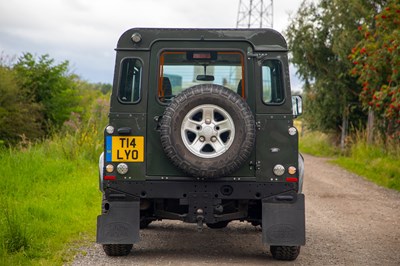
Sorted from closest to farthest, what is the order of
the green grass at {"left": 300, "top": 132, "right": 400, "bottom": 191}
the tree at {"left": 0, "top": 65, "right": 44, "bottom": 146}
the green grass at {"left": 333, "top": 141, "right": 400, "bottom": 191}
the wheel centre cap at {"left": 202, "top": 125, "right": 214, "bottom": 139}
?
the wheel centre cap at {"left": 202, "top": 125, "right": 214, "bottom": 139} < the green grass at {"left": 333, "top": 141, "right": 400, "bottom": 191} < the green grass at {"left": 300, "top": 132, "right": 400, "bottom": 191} < the tree at {"left": 0, "top": 65, "right": 44, "bottom": 146}

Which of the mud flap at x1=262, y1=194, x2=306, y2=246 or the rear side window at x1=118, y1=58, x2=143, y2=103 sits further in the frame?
the rear side window at x1=118, y1=58, x2=143, y2=103

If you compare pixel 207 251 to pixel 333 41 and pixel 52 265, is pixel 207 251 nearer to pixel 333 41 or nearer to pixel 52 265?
pixel 52 265

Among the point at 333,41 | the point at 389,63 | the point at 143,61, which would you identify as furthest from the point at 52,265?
the point at 333,41

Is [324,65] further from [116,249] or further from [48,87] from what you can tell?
[116,249]

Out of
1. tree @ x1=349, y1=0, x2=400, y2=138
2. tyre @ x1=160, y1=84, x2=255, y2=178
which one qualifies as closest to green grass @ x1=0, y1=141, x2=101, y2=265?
tyre @ x1=160, y1=84, x2=255, y2=178

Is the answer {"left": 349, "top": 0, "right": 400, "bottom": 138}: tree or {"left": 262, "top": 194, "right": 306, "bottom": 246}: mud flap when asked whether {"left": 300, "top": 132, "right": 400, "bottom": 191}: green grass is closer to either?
{"left": 349, "top": 0, "right": 400, "bottom": 138}: tree

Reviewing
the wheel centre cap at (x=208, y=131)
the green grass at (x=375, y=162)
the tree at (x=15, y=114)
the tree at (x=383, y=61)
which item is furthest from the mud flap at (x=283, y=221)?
the tree at (x=15, y=114)

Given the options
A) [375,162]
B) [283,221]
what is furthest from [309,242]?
[375,162]

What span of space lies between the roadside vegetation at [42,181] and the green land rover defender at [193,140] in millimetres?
951

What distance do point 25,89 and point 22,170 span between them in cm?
1566

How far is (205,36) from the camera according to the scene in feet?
26.8

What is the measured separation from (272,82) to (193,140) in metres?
1.20

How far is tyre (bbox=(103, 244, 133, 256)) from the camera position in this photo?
26.9 feet

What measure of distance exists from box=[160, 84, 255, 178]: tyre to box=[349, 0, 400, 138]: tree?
26.1 feet
